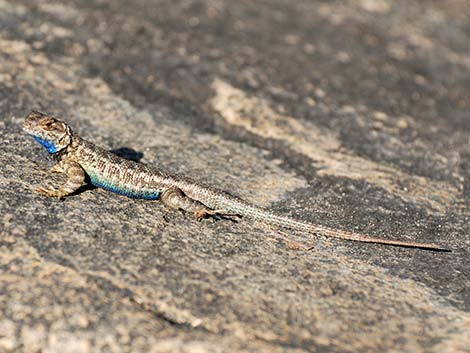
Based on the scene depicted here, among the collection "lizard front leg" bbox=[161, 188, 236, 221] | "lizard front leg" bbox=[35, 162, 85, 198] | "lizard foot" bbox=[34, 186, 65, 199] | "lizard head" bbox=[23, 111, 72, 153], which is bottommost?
"lizard foot" bbox=[34, 186, 65, 199]

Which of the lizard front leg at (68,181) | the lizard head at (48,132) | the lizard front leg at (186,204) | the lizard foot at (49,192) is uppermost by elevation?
the lizard head at (48,132)

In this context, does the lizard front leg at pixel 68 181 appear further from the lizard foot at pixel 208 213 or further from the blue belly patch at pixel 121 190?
the lizard foot at pixel 208 213

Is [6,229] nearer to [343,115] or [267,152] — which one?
[267,152]

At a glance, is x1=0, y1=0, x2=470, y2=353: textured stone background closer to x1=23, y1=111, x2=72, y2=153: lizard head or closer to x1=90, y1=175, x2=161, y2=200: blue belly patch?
x1=90, y1=175, x2=161, y2=200: blue belly patch

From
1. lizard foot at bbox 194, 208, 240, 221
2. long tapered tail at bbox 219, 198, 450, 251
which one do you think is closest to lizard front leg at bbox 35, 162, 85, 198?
lizard foot at bbox 194, 208, 240, 221

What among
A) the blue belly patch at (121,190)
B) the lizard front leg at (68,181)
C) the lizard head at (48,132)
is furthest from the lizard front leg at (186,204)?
the lizard head at (48,132)

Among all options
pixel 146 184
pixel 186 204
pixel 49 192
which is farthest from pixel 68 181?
pixel 186 204

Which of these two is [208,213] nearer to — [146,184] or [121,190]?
[146,184]
